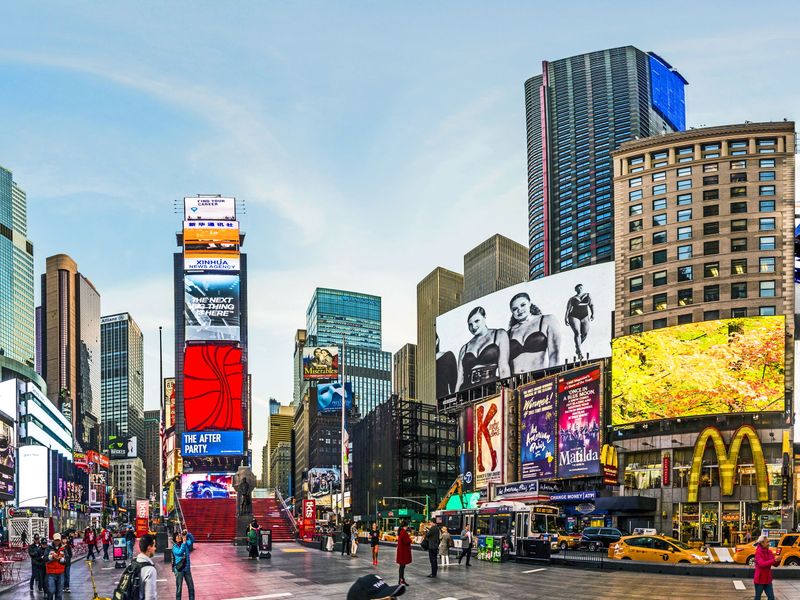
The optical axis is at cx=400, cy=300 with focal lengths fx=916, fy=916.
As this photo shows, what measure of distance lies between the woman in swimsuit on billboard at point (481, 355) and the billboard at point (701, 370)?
85.6 feet

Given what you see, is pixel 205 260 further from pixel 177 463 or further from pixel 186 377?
pixel 177 463

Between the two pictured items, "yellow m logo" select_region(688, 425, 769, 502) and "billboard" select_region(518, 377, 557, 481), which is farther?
"billboard" select_region(518, 377, 557, 481)

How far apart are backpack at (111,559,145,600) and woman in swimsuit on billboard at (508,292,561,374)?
9958 cm

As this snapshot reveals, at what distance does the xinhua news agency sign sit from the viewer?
4532 inches

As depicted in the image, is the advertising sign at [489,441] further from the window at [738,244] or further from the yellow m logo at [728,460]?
the window at [738,244]

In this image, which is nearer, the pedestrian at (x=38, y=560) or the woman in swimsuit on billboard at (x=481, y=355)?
the pedestrian at (x=38, y=560)

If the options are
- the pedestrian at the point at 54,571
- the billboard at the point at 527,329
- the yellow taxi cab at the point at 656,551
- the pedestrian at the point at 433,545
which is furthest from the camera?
the billboard at the point at 527,329

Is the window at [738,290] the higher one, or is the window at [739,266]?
the window at [739,266]

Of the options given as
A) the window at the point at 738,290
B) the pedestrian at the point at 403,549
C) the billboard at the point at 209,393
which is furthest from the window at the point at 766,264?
the pedestrian at the point at 403,549

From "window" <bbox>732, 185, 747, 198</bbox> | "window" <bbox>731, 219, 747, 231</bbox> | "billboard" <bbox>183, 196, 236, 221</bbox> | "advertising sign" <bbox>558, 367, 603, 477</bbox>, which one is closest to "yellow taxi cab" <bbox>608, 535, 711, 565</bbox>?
"advertising sign" <bbox>558, 367, 603, 477</bbox>

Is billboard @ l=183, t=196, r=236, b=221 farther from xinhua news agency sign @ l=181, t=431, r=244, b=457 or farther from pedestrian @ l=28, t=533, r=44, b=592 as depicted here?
pedestrian @ l=28, t=533, r=44, b=592

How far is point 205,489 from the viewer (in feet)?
391

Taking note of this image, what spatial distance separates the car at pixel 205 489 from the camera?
11846 cm

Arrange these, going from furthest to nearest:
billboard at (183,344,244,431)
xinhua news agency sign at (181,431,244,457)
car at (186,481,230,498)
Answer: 1. car at (186,481,230,498)
2. billboard at (183,344,244,431)
3. xinhua news agency sign at (181,431,244,457)
